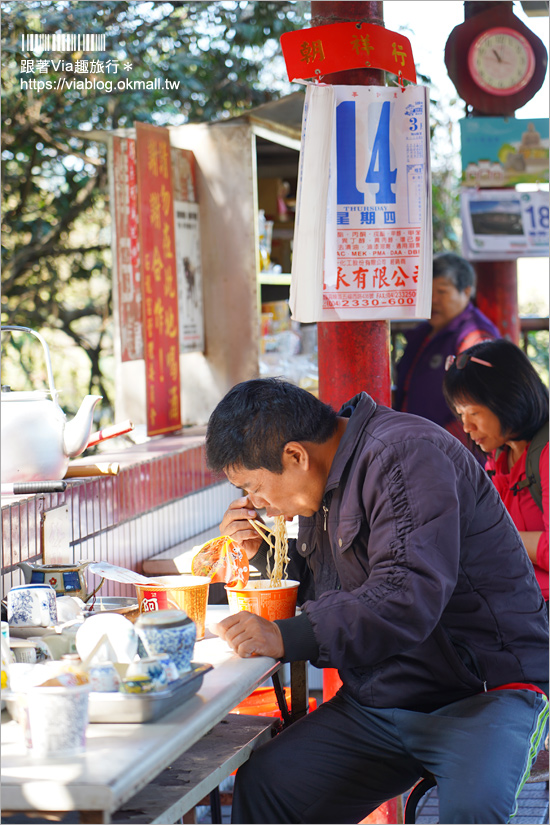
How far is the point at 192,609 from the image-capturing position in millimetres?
2277

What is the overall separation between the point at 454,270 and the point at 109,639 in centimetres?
416

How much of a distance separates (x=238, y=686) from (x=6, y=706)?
0.44m

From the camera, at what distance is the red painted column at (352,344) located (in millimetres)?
2797

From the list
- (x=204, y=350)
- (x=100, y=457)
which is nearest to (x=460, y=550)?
(x=100, y=457)

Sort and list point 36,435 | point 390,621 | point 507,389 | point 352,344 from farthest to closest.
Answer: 1. point 507,389
2. point 352,344
3. point 36,435
4. point 390,621

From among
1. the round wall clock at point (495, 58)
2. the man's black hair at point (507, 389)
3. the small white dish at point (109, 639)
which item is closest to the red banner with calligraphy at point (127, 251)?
the man's black hair at point (507, 389)

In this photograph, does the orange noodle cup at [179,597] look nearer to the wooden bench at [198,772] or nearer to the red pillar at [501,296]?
the wooden bench at [198,772]

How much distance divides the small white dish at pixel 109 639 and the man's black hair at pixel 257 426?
541 millimetres

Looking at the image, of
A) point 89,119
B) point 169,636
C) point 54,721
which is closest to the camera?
point 54,721

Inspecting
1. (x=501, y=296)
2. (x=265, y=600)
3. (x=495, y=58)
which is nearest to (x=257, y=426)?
(x=265, y=600)

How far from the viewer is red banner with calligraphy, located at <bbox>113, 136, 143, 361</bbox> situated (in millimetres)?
4094

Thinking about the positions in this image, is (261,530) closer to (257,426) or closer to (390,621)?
(257,426)

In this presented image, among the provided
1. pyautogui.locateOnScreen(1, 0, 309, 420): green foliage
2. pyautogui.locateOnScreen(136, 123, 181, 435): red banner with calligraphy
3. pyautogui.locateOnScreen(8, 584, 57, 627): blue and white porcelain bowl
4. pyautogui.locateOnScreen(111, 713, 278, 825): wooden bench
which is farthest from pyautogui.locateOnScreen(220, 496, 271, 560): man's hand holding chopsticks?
pyautogui.locateOnScreen(1, 0, 309, 420): green foliage

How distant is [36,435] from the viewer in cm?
271
